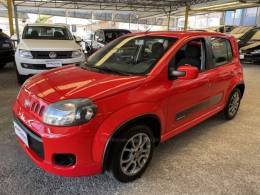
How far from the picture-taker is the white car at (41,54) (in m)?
Answer: 5.52

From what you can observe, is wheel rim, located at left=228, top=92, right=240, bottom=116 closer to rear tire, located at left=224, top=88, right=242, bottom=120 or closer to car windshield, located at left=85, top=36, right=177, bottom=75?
rear tire, located at left=224, top=88, right=242, bottom=120

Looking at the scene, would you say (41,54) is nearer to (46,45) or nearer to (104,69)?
(46,45)

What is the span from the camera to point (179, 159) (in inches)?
114

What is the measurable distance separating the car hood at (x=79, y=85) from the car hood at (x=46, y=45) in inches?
121

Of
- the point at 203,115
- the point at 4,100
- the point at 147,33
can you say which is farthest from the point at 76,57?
the point at 203,115

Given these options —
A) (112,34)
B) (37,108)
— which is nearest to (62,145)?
(37,108)

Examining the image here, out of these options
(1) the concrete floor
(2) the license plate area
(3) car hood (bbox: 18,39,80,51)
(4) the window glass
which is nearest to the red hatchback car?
(1) the concrete floor

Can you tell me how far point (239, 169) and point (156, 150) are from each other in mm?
943

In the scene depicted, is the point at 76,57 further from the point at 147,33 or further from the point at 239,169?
the point at 239,169

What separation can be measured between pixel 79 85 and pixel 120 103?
0.45m

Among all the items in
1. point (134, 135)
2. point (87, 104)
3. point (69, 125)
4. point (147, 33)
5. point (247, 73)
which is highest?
point (147, 33)

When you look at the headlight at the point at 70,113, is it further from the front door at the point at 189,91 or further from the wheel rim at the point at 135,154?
the front door at the point at 189,91

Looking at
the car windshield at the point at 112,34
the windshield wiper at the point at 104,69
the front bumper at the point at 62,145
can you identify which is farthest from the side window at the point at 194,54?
the car windshield at the point at 112,34

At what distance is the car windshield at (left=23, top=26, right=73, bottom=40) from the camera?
21.3ft
